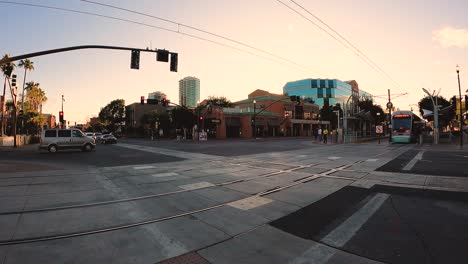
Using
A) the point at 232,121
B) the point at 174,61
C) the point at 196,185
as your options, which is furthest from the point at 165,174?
the point at 232,121

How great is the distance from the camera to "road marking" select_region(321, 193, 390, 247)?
13.8ft

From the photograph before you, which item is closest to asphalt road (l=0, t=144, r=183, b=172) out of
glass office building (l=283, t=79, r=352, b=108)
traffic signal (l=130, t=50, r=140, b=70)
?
traffic signal (l=130, t=50, r=140, b=70)

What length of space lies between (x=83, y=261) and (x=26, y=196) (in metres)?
4.87

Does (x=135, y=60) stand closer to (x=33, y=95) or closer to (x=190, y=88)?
(x=33, y=95)

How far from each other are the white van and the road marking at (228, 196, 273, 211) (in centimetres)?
2149

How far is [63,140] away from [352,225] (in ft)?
80.7

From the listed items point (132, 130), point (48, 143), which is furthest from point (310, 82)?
point (48, 143)

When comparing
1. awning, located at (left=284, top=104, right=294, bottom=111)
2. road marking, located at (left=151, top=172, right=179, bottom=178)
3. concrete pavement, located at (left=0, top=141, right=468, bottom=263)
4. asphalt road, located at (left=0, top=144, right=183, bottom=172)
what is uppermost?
awning, located at (left=284, top=104, right=294, bottom=111)

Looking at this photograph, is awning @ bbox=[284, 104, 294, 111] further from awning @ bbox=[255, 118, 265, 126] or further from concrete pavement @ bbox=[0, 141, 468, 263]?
concrete pavement @ bbox=[0, 141, 468, 263]

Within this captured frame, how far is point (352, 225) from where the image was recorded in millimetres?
4867

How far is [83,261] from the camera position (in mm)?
3523

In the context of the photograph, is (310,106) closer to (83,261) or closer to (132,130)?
(132,130)

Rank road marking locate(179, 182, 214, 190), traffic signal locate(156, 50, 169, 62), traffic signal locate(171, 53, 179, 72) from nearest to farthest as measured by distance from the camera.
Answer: road marking locate(179, 182, 214, 190), traffic signal locate(156, 50, 169, 62), traffic signal locate(171, 53, 179, 72)

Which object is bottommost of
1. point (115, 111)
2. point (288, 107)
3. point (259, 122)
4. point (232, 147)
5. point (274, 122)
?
point (232, 147)
